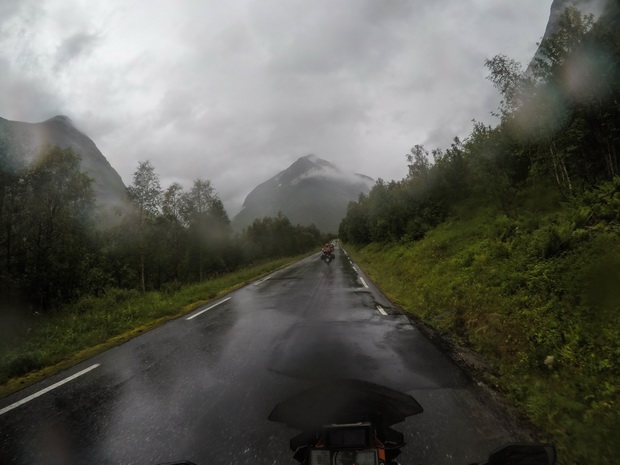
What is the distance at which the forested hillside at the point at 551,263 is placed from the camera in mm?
3842

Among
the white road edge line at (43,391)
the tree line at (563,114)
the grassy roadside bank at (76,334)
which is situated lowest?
the white road edge line at (43,391)

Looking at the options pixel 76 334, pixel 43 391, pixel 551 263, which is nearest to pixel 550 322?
pixel 551 263

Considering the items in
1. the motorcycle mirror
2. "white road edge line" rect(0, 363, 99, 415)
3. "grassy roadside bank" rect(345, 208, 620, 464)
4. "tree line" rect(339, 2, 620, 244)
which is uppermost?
"tree line" rect(339, 2, 620, 244)

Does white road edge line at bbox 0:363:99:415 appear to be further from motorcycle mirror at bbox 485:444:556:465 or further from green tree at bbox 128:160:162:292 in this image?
green tree at bbox 128:160:162:292

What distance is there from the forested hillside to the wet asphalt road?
0.82m

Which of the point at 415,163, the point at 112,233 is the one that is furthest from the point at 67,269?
the point at 415,163

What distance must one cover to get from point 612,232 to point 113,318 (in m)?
13.3

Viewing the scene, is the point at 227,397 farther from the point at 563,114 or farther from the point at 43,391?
the point at 563,114

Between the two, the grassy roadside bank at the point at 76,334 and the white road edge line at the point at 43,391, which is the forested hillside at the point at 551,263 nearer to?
the white road edge line at the point at 43,391

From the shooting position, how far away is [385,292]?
1284 cm

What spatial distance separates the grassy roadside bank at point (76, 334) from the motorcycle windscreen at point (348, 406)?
5187mm

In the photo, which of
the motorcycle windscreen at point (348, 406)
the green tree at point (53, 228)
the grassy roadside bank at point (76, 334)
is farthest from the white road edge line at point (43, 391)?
the green tree at point (53, 228)

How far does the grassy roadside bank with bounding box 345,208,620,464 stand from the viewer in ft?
11.0

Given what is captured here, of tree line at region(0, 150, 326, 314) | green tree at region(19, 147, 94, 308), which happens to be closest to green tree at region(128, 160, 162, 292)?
tree line at region(0, 150, 326, 314)
